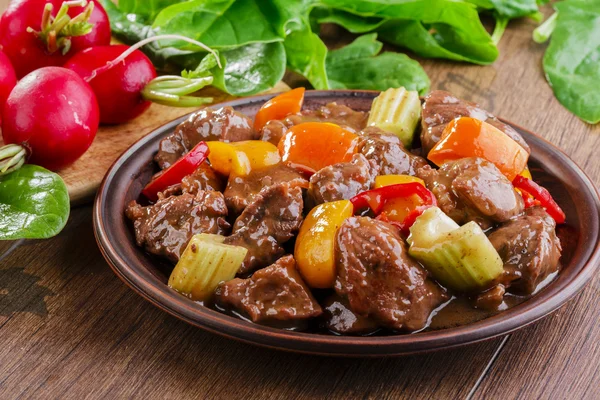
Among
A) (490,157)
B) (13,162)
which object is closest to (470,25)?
(490,157)

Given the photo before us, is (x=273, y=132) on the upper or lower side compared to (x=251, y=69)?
upper

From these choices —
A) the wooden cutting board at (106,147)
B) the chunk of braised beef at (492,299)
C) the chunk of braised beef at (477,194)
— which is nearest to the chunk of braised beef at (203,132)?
the wooden cutting board at (106,147)

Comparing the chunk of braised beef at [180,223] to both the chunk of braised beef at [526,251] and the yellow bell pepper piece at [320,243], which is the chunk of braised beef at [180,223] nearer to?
the yellow bell pepper piece at [320,243]

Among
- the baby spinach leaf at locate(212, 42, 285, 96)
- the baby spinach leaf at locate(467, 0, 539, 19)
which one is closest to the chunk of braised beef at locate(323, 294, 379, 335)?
the baby spinach leaf at locate(212, 42, 285, 96)

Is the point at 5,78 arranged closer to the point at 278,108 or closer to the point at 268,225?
the point at 278,108

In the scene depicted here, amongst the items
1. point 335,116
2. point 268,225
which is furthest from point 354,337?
point 335,116

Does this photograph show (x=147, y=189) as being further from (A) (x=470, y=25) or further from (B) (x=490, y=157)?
(A) (x=470, y=25)
